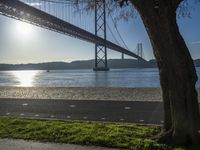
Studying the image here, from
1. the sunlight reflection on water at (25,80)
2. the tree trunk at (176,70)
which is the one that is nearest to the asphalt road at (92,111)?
the tree trunk at (176,70)

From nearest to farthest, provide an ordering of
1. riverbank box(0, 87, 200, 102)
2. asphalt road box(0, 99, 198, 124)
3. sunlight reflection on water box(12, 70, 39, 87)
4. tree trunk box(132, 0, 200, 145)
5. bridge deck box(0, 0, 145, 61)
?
tree trunk box(132, 0, 200, 145) < asphalt road box(0, 99, 198, 124) < riverbank box(0, 87, 200, 102) < bridge deck box(0, 0, 145, 61) < sunlight reflection on water box(12, 70, 39, 87)

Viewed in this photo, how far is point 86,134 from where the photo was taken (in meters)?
6.29

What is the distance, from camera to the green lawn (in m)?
5.57

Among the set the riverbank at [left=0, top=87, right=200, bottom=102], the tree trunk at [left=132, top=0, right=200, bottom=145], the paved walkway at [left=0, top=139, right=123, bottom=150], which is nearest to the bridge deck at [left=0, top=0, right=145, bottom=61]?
the riverbank at [left=0, top=87, right=200, bottom=102]

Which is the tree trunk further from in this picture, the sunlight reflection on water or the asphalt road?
the sunlight reflection on water

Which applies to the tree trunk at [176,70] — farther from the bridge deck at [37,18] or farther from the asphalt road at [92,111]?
the bridge deck at [37,18]

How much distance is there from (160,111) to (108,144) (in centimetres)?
472

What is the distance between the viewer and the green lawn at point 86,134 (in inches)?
219

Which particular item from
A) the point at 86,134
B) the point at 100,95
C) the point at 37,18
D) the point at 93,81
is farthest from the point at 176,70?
the point at 93,81

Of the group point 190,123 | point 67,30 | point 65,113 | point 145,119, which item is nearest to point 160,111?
point 145,119

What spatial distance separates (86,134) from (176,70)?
5.61 ft

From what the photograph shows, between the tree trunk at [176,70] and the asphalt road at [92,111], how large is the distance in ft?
9.38

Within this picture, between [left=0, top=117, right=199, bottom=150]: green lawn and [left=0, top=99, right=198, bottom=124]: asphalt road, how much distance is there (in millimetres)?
1894

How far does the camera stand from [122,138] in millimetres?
5863
